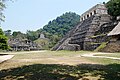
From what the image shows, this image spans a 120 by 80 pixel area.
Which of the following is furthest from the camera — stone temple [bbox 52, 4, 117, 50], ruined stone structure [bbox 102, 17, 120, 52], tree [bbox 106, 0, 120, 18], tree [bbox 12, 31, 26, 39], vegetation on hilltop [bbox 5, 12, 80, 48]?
tree [bbox 12, 31, 26, 39]

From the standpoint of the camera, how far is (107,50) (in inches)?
1270

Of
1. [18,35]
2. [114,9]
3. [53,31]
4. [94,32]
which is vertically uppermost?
[53,31]

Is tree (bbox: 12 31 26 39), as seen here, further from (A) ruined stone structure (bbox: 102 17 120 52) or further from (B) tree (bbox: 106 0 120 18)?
(A) ruined stone structure (bbox: 102 17 120 52)

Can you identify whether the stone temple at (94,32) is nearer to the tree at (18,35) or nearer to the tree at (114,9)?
the tree at (114,9)

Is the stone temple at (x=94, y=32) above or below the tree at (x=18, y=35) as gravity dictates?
below

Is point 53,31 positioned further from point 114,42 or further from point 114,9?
point 114,42

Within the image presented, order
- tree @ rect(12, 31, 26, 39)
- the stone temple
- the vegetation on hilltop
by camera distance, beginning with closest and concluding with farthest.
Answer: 1. the stone temple
2. the vegetation on hilltop
3. tree @ rect(12, 31, 26, 39)

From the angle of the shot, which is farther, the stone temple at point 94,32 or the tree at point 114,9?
the tree at point 114,9

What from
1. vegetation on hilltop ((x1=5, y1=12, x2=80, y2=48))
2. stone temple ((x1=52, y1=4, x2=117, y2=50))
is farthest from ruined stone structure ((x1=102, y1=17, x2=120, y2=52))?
vegetation on hilltop ((x1=5, y1=12, x2=80, y2=48))

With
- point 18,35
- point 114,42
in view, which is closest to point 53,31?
point 18,35

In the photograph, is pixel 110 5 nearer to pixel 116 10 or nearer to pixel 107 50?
pixel 116 10

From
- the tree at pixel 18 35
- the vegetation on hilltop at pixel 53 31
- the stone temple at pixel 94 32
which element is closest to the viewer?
the stone temple at pixel 94 32

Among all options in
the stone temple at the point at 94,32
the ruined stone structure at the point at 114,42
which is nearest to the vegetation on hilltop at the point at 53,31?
the stone temple at the point at 94,32

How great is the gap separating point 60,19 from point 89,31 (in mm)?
149738
